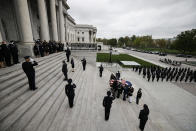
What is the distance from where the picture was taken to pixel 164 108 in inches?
276

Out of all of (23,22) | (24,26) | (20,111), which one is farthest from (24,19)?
(20,111)

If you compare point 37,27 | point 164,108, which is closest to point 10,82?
point 164,108

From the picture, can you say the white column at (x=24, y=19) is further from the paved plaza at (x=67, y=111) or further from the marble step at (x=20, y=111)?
the marble step at (x=20, y=111)

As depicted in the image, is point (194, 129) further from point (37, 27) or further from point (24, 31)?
point (37, 27)

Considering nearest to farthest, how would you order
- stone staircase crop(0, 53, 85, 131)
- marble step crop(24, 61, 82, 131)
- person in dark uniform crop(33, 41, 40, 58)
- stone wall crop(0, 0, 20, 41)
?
1. stone staircase crop(0, 53, 85, 131)
2. marble step crop(24, 61, 82, 131)
3. person in dark uniform crop(33, 41, 40, 58)
4. stone wall crop(0, 0, 20, 41)

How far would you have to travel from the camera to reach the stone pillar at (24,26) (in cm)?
851

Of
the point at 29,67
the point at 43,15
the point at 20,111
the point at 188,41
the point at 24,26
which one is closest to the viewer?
the point at 20,111

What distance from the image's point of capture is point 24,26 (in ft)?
29.7

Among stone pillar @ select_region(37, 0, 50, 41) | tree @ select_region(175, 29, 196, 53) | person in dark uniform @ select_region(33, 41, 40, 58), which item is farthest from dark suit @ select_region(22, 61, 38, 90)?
tree @ select_region(175, 29, 196, 53)

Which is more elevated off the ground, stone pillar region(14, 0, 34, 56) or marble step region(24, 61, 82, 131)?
stone pillar region(14, 0, 34, 56)

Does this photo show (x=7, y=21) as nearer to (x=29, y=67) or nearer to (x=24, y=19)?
(x=24, y=19)

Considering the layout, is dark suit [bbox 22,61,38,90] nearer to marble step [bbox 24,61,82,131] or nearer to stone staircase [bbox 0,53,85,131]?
stone staircase [bbox 0,53,85,131]

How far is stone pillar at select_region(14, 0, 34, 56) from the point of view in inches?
335

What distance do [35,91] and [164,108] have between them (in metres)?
9.09
